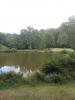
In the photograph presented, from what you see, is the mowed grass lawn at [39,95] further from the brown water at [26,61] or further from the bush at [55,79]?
the brown water at [26,61]

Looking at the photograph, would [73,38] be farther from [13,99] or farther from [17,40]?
[13,99]

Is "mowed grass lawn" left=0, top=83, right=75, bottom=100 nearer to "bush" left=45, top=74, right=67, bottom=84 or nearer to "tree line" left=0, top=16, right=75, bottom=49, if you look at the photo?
"bush" left=45, top=74, right=67, bottom=84

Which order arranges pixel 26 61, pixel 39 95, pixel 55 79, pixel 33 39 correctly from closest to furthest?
pixel 39 95
pixel 55 79
pixel 26 61
pixel 33 39

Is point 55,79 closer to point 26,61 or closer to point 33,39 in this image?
point 26,61

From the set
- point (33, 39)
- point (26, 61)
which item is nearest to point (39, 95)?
point (26, 61)

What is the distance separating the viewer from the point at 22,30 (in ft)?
334

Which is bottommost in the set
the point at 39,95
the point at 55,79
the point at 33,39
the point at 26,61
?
the point at 26,61

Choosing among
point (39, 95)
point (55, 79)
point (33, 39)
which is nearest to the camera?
point (39, 95)

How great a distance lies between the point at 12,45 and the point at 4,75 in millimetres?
78730

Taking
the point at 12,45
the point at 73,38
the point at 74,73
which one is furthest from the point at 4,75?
the point at 12,45

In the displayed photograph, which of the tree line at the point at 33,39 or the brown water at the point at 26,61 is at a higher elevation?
the tree line at the point at 33,39

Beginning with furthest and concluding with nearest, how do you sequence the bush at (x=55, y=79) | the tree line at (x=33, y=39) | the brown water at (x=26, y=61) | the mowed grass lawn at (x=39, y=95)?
the tree line at (x=33, y=39)
the brown water at (x=26, y=61)
the bush at (x=55, y=79)
the mowed grass lawn at (x=39, y=95)

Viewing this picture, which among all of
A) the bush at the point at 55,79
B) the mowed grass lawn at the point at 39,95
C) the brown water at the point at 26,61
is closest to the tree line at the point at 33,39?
the brown water at the point at 26,61

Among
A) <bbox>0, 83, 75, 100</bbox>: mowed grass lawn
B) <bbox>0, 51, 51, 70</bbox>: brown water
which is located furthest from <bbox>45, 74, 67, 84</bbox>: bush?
<bbox>0, 51, 51, 70</bbox>: brown water
